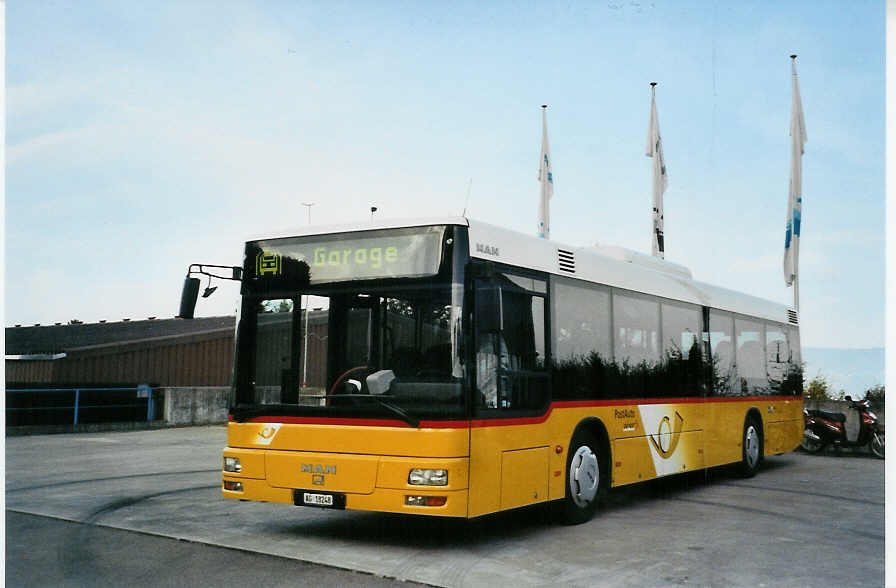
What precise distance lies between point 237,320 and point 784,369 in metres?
10.4

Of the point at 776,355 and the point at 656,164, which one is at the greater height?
the point at 656,164

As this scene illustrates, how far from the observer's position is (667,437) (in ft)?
37.1

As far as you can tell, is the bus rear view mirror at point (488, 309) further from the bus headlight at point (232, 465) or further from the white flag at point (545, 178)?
the white flag at point (545, 178)

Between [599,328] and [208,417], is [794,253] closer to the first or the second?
[599,328]

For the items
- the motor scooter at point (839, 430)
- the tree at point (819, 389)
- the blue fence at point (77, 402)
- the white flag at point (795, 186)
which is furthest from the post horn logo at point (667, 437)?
the blue fence at point (77, 402)

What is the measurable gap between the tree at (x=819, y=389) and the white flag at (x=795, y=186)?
2.85 meters

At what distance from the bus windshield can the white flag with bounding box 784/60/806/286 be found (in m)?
14.6

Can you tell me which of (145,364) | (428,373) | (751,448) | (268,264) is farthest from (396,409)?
(145,364)

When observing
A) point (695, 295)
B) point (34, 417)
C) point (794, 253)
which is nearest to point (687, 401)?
point (695, 295)

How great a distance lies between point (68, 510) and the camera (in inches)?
395

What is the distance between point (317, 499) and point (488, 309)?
215 cm

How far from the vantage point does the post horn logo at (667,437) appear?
36.3 feet

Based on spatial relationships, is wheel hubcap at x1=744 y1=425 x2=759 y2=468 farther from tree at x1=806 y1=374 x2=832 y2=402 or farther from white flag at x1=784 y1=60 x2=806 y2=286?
tree at x1=806 y1=374 x2=832 y2=402

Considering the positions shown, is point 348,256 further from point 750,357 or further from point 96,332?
point 96,332
